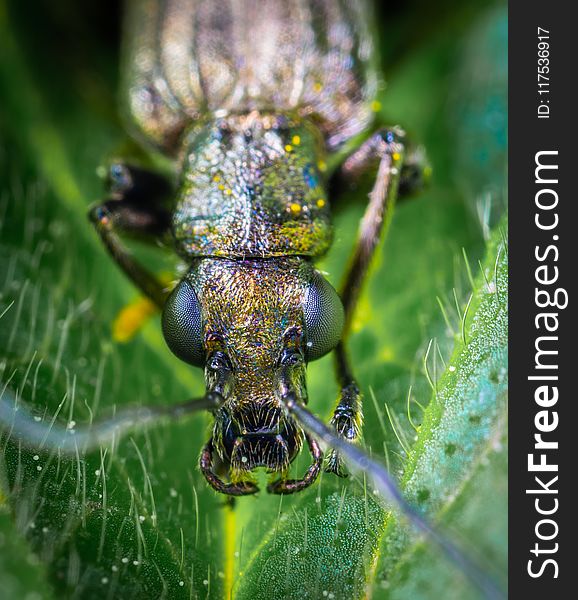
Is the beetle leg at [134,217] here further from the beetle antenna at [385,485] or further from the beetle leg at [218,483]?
the beetle antenna at [385,485]

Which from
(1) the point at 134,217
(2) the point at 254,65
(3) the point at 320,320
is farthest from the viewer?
(2) the point at 254,65

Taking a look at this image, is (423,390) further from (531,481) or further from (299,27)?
(299,27)

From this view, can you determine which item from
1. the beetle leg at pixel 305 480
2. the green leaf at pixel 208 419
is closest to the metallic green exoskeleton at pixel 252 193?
the beetle leg at pixel 305 480

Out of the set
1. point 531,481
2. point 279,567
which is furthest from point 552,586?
point 279,567

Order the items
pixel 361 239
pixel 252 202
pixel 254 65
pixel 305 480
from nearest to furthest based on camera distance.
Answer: pixel 305 480, pixel 252 202, pixel 361 239, pixel 254 65

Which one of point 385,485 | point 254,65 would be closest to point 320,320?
point 385,485

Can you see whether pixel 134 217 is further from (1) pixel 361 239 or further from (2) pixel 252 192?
(1) pixel 361 239

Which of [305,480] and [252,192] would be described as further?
[252,192]

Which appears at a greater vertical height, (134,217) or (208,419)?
(134,217)

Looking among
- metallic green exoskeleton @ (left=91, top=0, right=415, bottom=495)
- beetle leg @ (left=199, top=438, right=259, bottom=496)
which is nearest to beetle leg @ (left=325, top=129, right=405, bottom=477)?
metallic green exoskeleton @ (left=91, top=0, right=415, bottom=495)
